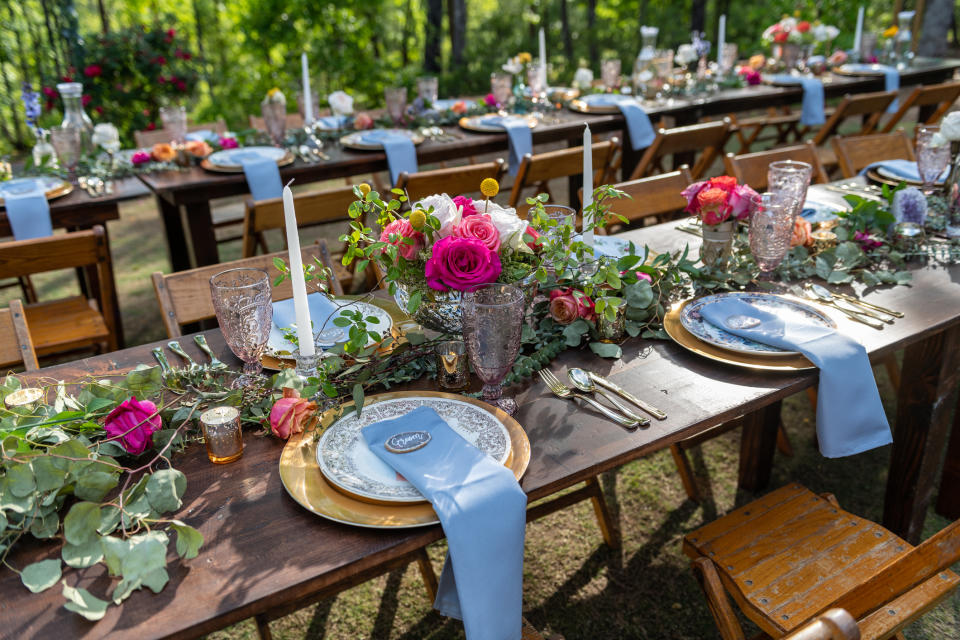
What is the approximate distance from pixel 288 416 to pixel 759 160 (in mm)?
2313

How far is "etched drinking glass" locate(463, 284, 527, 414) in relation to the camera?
4.17ft

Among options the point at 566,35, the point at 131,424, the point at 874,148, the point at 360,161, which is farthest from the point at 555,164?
the point at 566,35

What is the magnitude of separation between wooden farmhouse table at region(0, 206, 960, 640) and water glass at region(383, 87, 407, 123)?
2.31m

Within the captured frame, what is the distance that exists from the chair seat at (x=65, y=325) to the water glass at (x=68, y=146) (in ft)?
1.77

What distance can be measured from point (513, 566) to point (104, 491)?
1.97 ft

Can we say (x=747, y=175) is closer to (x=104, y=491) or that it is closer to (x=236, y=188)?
(x=236, y=188)

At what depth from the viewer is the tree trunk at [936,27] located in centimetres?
854

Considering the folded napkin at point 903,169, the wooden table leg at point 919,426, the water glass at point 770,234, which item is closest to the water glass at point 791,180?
the water glass at point 770,234

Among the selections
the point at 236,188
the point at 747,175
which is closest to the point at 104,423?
the point at 236,188

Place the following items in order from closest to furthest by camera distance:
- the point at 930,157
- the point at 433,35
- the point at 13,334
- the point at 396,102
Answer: the point at 13,334, the point at 930,157, the point at 396,102, the point at 433,35

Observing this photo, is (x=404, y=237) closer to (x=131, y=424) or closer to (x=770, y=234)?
(x=131, y=424)

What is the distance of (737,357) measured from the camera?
1501mm

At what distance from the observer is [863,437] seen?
1480 mm

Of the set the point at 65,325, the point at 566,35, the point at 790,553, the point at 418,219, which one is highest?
the point at 566,35
